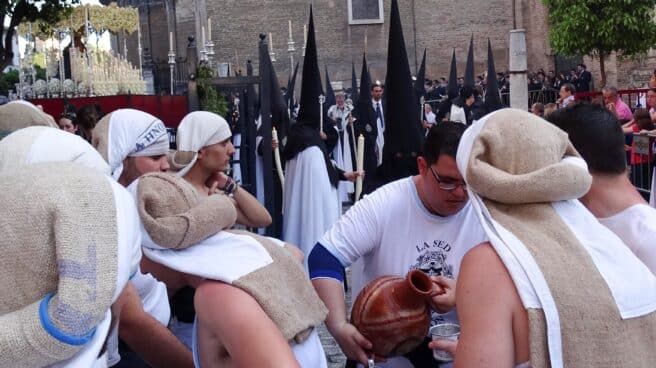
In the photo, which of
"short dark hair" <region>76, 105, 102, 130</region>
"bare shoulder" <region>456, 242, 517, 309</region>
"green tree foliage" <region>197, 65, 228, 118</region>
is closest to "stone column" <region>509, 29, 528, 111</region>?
"green tree foliage" <region>197, 65, 228, 118</region>

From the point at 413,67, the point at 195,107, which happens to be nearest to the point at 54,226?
the point at 195,107

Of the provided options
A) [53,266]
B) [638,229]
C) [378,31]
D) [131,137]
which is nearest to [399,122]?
[131,137]

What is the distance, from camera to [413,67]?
39.0 metres

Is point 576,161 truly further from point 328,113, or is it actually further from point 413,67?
point 413,67

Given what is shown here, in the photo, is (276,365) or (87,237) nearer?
(87,237)

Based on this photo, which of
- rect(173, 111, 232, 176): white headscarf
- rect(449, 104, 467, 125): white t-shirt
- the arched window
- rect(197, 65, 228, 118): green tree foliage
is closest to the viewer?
rect(173, 111, 232, 176): white headscarf

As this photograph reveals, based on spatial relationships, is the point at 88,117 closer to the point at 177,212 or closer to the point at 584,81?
Answer: the point at 177,212

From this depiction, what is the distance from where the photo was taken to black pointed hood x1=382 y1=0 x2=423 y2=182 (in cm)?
541

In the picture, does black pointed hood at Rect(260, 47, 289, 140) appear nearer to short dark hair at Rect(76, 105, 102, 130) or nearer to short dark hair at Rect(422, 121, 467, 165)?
short dark hair at Rect(76, 105, 102, 130)

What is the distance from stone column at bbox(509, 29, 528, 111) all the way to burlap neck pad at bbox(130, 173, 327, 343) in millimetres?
14005

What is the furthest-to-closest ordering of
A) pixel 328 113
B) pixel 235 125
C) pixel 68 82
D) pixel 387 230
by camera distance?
1. pixel 328 113
2. pixel 68 82
3. pixel 235 125
4. pixel 387 230

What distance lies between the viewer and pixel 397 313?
111 inches

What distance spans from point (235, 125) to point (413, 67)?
29.0 metres

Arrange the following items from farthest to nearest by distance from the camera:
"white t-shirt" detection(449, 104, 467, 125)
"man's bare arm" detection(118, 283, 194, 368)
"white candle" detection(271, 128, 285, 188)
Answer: "white t-shirt" detection(449, 104, 467, 125)
"white candle" detection(271, 128, 285, 188)
"man's bare arm" detection(118, 283, 194, 368)
